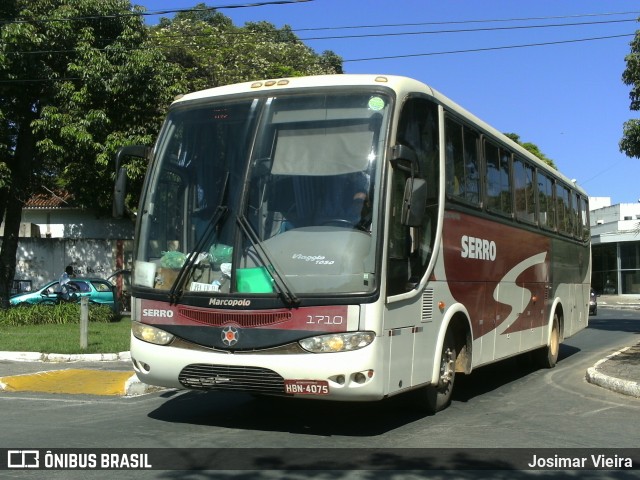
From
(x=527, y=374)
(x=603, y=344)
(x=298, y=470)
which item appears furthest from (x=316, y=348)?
(x=603, y=344)

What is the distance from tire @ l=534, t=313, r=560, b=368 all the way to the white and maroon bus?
5.29 m

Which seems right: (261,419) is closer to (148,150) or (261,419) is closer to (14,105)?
(148,150)

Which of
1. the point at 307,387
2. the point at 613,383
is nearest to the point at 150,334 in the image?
the point at 307,387

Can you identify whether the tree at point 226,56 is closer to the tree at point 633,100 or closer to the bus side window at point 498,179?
the tree at point 633,100

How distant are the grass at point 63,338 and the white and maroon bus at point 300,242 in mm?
6869

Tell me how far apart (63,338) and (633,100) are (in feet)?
48.3

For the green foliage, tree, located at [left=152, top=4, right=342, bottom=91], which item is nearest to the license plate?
the green foliage

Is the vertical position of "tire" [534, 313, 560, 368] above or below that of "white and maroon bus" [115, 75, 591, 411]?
below

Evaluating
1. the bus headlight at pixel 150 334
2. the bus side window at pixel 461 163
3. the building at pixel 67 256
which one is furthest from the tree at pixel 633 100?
the building at pixel 67 256

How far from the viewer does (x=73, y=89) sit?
18.4 meters

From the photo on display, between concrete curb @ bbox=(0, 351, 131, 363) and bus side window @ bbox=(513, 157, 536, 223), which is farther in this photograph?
concrete curb @ bbox=(0, 351, 131, 363)

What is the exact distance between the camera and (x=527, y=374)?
40.3 feet

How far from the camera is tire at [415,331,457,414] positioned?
7.74 m

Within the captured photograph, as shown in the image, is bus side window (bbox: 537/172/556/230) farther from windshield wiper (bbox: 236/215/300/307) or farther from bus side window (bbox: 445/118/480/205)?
windshield wiper (bbox: 236/215/300/307)
